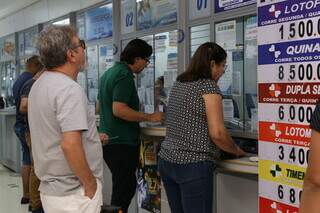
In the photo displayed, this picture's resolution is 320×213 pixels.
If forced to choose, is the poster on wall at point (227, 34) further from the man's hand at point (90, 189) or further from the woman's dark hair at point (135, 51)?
the man's hand at point (90, 189)

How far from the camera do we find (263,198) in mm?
2107

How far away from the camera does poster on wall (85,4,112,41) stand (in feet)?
15.3

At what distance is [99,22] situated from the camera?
483 centimetres

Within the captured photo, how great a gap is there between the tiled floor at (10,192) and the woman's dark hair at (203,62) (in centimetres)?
302

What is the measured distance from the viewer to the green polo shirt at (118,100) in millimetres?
3029

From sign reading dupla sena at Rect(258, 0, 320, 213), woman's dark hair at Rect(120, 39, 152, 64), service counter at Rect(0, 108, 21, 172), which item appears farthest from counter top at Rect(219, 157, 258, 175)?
service counter at Rect(0, 108, 21, 172)

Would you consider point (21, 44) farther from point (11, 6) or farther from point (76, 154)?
point (76, 154)

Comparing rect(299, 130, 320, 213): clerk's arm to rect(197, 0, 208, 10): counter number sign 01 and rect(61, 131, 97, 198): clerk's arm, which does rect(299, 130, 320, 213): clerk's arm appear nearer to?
rect(61, 131, 97, 198): clerk's arm

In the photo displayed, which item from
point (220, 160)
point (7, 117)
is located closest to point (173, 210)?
point (220, 160)

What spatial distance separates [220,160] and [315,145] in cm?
143

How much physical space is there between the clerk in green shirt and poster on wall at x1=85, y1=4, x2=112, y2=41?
1573mm

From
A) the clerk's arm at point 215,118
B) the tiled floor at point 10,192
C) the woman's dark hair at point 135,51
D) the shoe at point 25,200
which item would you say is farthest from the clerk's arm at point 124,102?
the shoe at point 25,200

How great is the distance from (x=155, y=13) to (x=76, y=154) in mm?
2266

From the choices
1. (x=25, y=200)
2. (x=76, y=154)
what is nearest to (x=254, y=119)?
(x=76, y=154)
